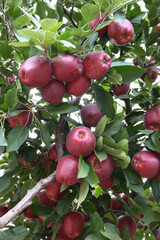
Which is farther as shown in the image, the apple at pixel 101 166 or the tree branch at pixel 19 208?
the apple at pixel 101 166

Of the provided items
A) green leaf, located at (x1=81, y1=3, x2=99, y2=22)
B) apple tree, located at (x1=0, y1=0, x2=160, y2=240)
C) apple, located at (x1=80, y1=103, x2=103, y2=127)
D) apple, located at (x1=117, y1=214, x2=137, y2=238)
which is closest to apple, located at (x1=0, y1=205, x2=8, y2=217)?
apple tree, located at (x1=0, y1=0, x2=160, y2=240)

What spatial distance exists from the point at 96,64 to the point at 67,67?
105 mm

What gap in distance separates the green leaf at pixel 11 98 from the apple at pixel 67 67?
6.0 inches

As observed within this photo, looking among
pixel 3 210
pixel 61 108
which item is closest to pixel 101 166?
pixel 61 108

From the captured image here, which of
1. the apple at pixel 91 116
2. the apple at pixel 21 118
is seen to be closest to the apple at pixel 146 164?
the apple at pixel 91 116

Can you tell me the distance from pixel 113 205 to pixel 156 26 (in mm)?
976

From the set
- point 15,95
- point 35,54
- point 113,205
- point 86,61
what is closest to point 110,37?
point 86,61

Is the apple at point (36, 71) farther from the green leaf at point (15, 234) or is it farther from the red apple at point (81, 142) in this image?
the green leaf at point (15, 234)

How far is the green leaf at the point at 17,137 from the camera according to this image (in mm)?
1048

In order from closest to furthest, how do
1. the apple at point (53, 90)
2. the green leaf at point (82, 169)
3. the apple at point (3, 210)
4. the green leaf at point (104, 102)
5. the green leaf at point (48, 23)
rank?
1. the green leaf at point (48, 23)
2. the green leaf at point (82, 169)
3. the apple at point (53, 90)
4. the green leaf at point (104, 102)
5. the apple at point (3, 210)

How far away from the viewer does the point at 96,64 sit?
1011 mm

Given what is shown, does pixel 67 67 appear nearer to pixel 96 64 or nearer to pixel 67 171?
pixel 96 64

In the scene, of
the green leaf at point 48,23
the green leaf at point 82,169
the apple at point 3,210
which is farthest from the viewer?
the apple at point 3,210

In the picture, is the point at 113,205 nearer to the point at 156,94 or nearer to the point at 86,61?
the point at 156,94
